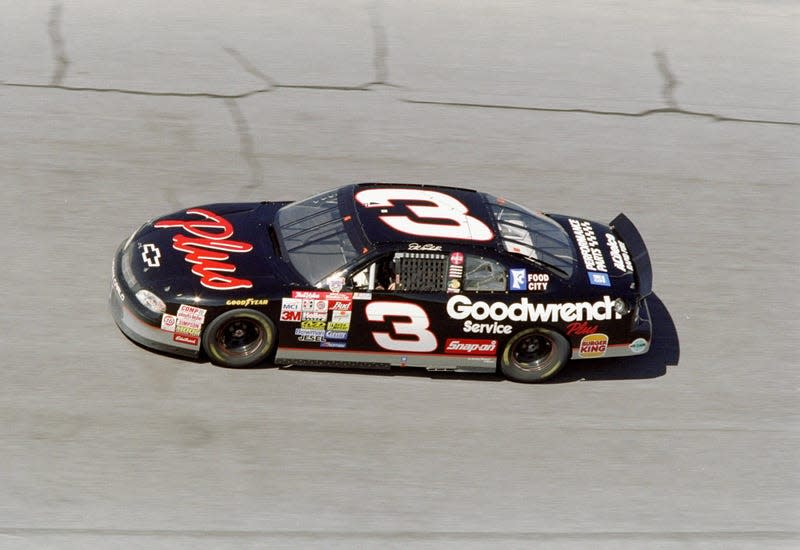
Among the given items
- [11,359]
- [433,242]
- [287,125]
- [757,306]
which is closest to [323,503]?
[433,242]

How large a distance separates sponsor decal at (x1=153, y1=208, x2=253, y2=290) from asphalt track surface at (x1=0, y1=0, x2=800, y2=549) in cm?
75

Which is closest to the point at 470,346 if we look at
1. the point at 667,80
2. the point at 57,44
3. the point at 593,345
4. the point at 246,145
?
the point at 593,345

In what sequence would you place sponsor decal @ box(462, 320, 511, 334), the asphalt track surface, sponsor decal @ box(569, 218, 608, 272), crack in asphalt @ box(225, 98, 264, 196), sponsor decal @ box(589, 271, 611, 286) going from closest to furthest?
the asphalt track surface < sponsor decal @ box(462, 320, 511, 334) < sponsor decal @ box(589, 271, 611, 286) < sponsor decal @ box(569, 218, 608, 272) < crack in asphalt @ box(225, 98, 264, 196)

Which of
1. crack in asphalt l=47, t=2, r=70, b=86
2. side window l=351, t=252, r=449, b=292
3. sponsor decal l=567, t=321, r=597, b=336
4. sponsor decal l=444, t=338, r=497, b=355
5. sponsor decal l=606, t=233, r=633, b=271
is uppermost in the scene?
crack in asphalt l=47, t=2, r=70, b=86

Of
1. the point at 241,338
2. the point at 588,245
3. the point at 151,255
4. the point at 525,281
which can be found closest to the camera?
the point at 241,338

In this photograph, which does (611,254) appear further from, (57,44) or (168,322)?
(57,44)

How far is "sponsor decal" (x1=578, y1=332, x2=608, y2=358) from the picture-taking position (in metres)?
8.93

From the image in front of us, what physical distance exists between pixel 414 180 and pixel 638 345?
375 cm

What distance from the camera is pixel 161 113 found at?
12.6 metres

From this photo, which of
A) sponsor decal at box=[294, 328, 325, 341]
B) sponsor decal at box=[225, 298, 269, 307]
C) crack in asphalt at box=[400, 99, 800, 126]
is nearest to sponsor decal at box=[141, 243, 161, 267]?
sponsor decal at box=[225, 298, 269, 307]

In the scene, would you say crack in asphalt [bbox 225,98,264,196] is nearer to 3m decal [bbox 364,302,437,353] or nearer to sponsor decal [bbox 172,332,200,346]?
sponsor decal [bbox 172,332,200,346]

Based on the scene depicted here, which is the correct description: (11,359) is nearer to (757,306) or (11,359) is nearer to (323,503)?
(323,503)

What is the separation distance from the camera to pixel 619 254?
9531 mm

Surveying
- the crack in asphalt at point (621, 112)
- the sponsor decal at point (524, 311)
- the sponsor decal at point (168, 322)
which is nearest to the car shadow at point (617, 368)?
the sponsor decal at point (524, 311)
